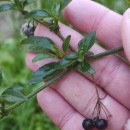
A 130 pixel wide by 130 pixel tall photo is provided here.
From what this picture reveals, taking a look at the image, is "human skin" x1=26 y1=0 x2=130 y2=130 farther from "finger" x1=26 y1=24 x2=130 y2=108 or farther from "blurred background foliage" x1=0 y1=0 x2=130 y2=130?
"blurred background foliage" x1=0 y1=0 x2=130 y2=130

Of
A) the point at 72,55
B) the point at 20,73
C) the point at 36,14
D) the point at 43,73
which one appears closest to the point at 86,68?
the point at 72,55

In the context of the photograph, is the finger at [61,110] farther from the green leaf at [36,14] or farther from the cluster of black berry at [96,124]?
the green leaf at [36,14]

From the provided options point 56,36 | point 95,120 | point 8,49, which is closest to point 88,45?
point 56,36

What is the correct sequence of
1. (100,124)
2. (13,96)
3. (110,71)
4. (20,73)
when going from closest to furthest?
(13,96), (100,124), (110,71), (20,73)

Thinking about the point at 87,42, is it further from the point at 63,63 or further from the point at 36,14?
the point at 36,14

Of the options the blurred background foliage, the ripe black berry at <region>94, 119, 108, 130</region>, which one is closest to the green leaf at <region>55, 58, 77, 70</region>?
the ripe black berry at <region>94, 119, 108, 130</region>

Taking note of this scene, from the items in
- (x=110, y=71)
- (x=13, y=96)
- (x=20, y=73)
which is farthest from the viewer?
(x=20, y=73)

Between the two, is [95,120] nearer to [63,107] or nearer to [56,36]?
[63,107]
